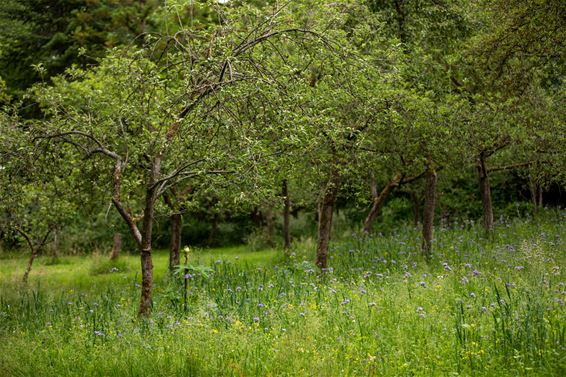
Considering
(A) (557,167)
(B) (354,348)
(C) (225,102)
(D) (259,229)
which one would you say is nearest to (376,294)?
(B) (354,348)

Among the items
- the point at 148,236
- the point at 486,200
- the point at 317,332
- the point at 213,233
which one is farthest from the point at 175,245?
the point at 213,233

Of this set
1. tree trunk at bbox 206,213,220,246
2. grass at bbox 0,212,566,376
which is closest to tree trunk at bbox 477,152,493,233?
grass at bbox 0,212,566,376

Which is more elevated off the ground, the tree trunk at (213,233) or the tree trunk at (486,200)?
the tree trunk at (486,200)

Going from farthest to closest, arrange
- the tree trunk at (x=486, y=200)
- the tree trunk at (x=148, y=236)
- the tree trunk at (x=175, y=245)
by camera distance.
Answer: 1. the tree trunk at (x=486, y=200)
2. the tree trunk at (x=175, y=245)
3. the tree trunk at (x=148, y=236)

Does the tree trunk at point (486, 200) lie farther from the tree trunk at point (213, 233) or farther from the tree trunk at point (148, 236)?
the tree trunk at point (213, 233)

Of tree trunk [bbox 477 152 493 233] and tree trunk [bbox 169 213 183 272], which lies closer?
tree trunk [bbox 169 213 183 272]

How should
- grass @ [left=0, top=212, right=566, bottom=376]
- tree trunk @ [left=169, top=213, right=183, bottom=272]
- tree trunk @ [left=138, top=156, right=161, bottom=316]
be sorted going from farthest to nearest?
1. tree trunk @ [left=169, top=213, right=183, bottom=272]
2. tree trunk @ [left=138, top=156, right=161, bottom=316]
3. grass @ [left=0, top=212, right=566, bottom=376]

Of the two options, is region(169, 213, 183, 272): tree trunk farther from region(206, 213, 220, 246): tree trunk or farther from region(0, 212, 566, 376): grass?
region(206, 213, 220, 246): tree trunk

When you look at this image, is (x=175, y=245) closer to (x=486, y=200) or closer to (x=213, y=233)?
(x=486, y=200)

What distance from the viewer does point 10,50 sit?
926 inches

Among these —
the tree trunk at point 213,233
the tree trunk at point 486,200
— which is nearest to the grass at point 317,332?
the tree trunk at point 486,200

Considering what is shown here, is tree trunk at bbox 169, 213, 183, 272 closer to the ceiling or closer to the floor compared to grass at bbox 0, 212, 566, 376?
closer to the ceiling

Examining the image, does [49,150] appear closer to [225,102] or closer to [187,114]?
[187,114]

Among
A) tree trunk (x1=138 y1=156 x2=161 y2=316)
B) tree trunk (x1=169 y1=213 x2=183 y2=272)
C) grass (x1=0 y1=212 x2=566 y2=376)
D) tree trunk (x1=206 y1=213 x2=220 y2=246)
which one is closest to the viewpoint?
grass (x1=0 y1=212 x2=566 y2=376)
